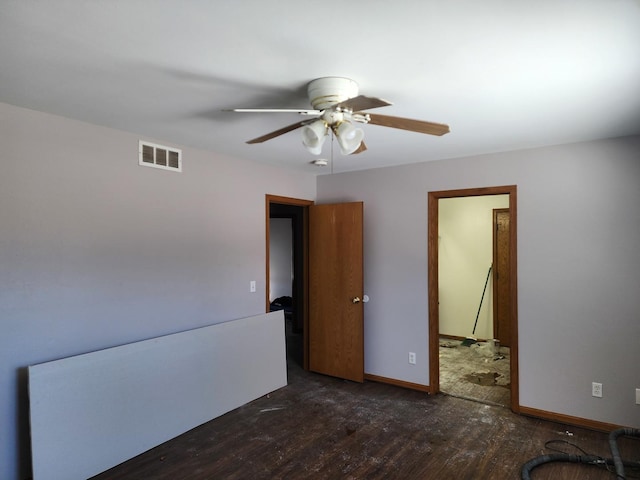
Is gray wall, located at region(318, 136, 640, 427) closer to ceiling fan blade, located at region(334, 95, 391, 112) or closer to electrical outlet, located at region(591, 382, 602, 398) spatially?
electrical outlet, located at region(591, 382, 602, 398)

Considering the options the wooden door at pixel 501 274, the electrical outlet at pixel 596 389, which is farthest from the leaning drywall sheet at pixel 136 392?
the wooden door at pixel 501 274

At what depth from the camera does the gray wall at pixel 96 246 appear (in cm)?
233

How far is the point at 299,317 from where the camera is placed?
662 cm

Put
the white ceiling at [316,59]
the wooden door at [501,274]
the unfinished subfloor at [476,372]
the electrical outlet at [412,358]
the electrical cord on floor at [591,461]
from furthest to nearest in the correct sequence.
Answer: the wooden door at [501,274]
the electrical outlet at [412,358]
the unfinished subfloor at [476,372]
the electrical cord on floor at [591,461]
the white ceiling at [316,59]

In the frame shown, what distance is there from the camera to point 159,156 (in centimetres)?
312

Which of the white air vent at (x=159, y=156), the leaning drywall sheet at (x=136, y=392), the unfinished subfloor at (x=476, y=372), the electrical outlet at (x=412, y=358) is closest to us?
the leaning drywall sheet at (x=136, y=392)

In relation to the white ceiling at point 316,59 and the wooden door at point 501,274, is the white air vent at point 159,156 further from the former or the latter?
the wooden door at point 501,274

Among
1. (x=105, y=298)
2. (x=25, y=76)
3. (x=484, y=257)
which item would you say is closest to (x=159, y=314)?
(x=105, y=298)

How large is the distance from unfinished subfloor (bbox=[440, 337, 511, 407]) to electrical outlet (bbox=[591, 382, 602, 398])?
0.71 meters

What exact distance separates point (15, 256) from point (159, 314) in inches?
42.2

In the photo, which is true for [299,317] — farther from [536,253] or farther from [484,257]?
[536,253]

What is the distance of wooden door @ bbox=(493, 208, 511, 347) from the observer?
18.3 ft

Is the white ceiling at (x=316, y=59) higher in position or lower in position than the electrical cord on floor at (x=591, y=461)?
higher

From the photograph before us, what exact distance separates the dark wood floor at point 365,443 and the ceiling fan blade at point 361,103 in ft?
7.38
